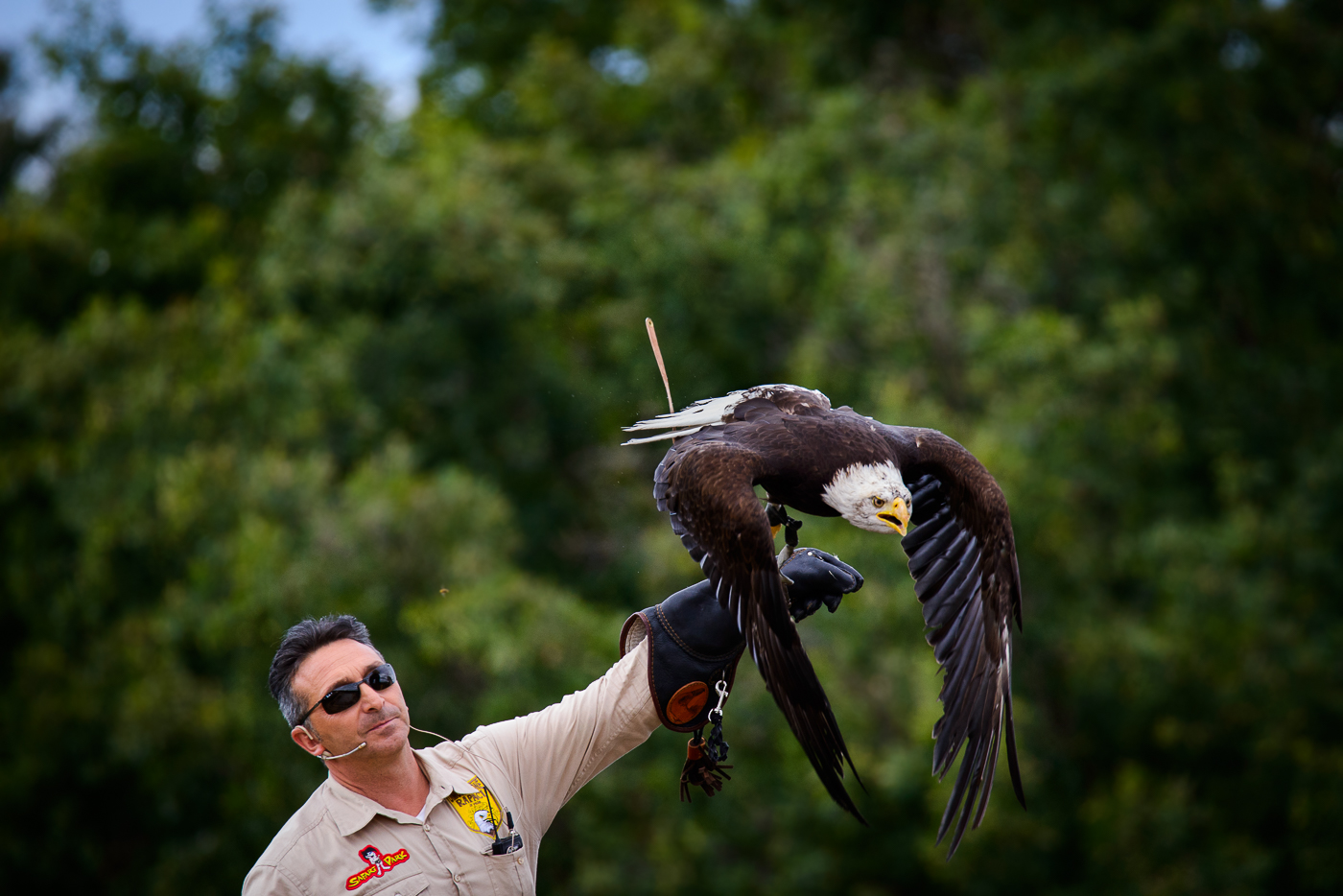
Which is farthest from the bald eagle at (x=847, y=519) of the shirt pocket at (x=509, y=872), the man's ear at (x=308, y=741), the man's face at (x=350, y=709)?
the man's ear at (x=308, y=741)

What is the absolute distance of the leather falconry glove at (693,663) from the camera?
2477 millimetres

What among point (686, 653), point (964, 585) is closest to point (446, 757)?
point (686, 653)

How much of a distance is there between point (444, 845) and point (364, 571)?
21.8ft

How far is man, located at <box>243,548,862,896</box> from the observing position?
2293 mm

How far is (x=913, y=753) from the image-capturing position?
817 cm

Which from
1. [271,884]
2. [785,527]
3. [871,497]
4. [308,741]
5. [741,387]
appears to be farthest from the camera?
[741,387]

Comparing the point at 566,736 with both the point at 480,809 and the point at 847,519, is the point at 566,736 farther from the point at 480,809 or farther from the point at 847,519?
the point at 847,519

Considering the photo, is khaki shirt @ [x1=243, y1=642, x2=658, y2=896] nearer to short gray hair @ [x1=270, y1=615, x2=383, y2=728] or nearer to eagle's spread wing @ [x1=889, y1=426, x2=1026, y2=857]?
short gray hair @ [x1=270, y1=615, x2=383, y2=728]

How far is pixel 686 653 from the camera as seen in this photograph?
8.18ft

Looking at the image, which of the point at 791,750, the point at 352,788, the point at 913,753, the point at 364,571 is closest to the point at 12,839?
the point at 364,571

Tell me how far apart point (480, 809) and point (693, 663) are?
471 millimetres

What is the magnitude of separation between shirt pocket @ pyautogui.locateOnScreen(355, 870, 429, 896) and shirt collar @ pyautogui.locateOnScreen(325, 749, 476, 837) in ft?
0.32

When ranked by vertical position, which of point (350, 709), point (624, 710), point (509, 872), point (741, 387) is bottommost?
point (509, 872)

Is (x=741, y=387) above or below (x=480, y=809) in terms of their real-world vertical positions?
above
